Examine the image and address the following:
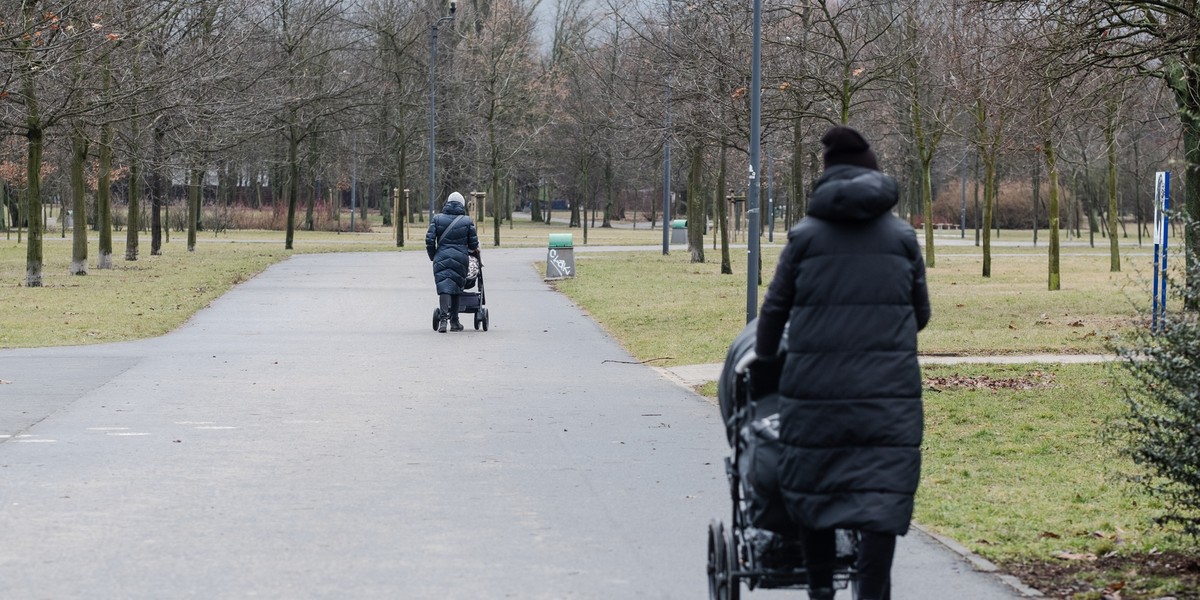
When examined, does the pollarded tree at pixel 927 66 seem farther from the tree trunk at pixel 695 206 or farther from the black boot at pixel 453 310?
the black boot at pixel 453 310

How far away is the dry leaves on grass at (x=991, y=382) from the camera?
1329 centimetres

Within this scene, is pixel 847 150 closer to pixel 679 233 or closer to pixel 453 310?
pixel 453 310

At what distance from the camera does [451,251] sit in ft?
62.5

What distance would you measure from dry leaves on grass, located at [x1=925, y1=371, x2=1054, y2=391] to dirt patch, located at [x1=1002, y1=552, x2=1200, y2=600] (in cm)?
667

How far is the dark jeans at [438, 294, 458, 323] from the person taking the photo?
1919 cm

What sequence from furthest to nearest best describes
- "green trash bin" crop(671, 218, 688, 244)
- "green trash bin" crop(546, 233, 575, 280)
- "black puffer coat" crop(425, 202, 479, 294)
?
"green trash bin" crop(671, 218, 688, 244), "green trash bin" crop(546, 233, 575, 280), "black puffer coat" crop(425, 202, 479, 294)

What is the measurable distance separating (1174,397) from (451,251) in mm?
13580

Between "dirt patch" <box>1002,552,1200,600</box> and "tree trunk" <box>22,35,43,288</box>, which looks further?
"tree trunk" <box>22,35,43,288</box>

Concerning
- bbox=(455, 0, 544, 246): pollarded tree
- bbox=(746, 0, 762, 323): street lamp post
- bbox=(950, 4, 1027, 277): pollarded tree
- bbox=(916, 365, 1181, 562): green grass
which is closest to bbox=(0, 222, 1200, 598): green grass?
bbox=(916, 365, 1181, 562): green grass

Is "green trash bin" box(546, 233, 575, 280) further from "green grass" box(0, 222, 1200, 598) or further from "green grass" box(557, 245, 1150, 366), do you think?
"green grass" box(0, 222, 1200, 598)

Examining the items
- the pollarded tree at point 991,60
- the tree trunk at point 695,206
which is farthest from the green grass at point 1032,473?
the tree trunk at point 695,206

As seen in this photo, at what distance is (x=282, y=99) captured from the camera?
111ft

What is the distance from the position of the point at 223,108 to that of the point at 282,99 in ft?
5.79

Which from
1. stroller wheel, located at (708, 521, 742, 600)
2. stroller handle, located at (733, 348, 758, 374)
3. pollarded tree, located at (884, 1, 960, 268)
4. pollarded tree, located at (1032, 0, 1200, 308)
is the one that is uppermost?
pollarded tree, located at (884, 1, 960, 268)
